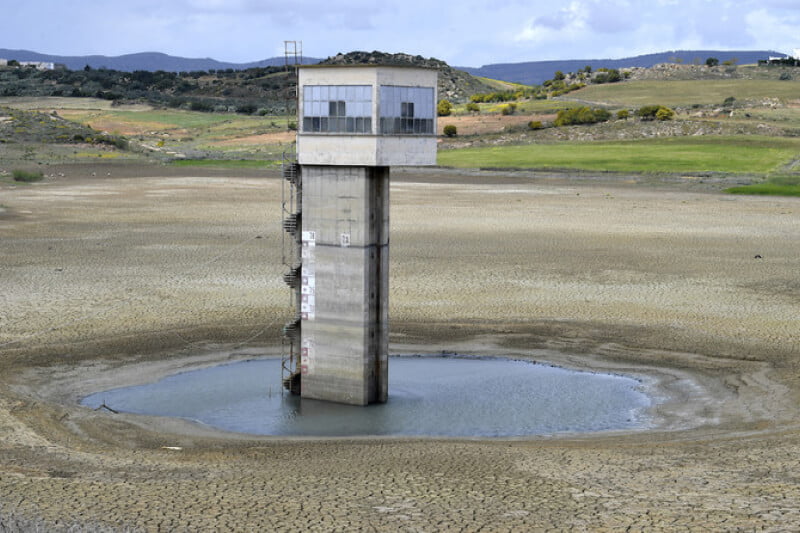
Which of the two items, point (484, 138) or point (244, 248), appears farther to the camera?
point (484, 138)

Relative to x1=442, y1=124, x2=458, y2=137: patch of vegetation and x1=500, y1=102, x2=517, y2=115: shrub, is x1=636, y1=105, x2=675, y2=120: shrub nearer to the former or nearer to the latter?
x1=500, y1=102, x2=517, y2=115: shrub

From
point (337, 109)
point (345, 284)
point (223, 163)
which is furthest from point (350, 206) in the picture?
point (223, 163)

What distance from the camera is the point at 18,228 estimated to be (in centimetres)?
5175

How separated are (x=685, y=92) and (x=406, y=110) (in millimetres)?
123956

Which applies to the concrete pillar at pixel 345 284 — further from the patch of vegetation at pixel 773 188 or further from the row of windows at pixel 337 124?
the patch of vegetation at pixel 773 188

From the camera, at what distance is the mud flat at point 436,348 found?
1681 centimetres

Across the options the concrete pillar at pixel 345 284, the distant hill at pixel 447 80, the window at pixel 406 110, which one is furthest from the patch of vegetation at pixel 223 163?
the distant hill at pixel 447 80

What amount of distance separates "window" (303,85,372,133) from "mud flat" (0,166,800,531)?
276 inches

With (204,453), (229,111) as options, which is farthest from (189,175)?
(229,111)

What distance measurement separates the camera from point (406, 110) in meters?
25.0

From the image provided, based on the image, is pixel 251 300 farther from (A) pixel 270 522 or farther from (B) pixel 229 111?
(B) pixel 229 111

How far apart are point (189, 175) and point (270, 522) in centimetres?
7052

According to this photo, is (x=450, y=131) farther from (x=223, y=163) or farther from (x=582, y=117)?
(x=223, y=163)

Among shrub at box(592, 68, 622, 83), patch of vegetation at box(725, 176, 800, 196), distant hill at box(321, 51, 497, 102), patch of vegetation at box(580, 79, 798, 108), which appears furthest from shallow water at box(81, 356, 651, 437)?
distant hill at box(321, 51, 497, 102)
